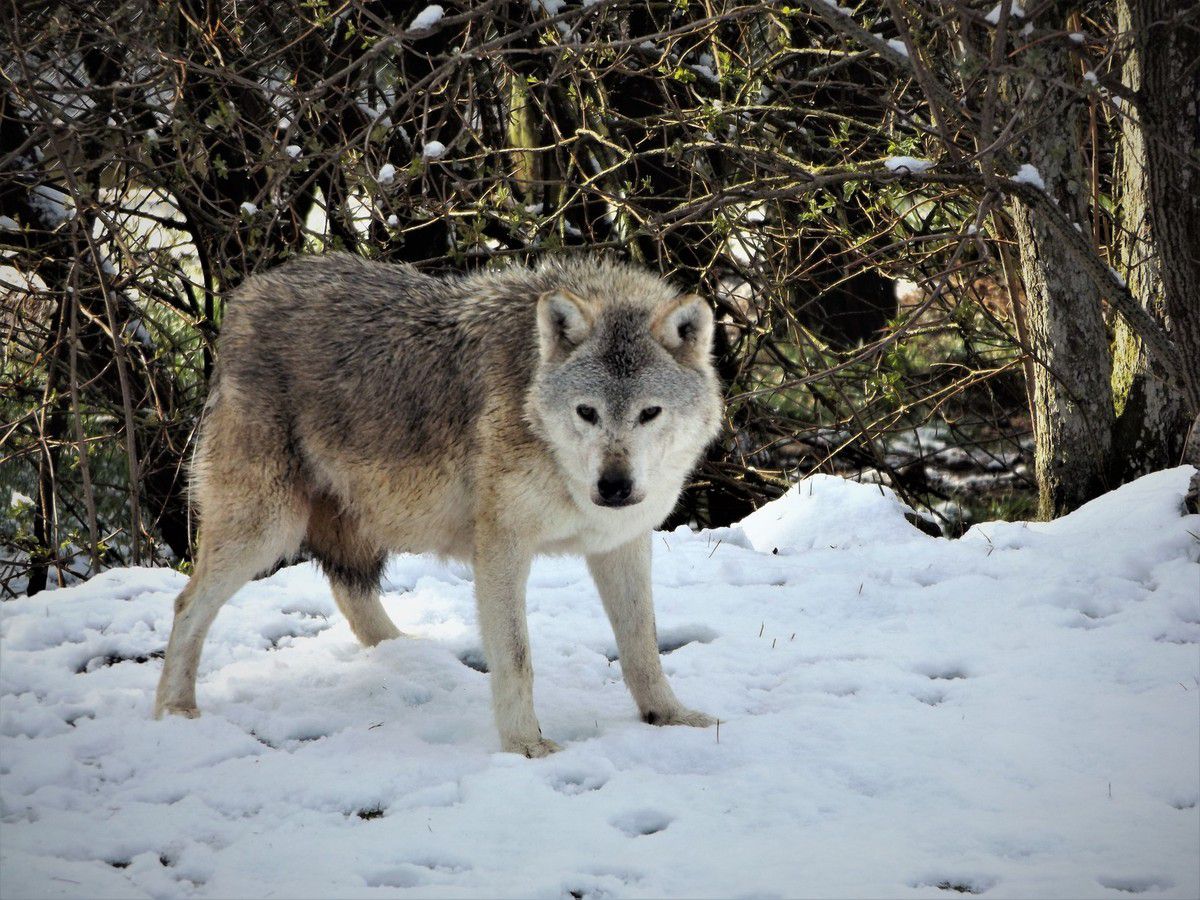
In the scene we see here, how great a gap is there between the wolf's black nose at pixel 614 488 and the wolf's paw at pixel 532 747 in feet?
3.15

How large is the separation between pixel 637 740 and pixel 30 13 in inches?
239

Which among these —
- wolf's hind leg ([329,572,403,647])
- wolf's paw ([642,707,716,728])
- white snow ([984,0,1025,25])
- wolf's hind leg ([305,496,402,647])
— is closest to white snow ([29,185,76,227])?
wolf's hind leg ([305,496,402,647])

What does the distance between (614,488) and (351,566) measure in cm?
174

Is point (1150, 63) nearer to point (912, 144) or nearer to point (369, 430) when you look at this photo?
point (912, 144)

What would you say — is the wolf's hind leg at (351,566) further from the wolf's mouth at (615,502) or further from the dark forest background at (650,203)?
the dark forest background at (650,203)

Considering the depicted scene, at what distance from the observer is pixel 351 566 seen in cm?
541

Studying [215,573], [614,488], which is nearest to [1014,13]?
[614,488]

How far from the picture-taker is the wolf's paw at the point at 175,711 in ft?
15.6

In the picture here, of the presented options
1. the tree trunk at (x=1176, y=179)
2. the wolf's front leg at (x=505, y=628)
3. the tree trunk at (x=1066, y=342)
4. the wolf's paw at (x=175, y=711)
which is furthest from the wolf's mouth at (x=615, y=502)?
the tree trunk at (x=1066, y=342)

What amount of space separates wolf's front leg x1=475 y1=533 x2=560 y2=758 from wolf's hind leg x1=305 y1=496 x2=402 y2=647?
3.00ft

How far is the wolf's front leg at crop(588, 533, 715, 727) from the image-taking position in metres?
4.79

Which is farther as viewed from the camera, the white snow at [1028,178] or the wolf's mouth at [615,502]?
the white snow at [1028,178]

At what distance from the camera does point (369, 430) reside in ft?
16.4

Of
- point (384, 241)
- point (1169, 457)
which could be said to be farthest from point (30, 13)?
point (1169, 457)
